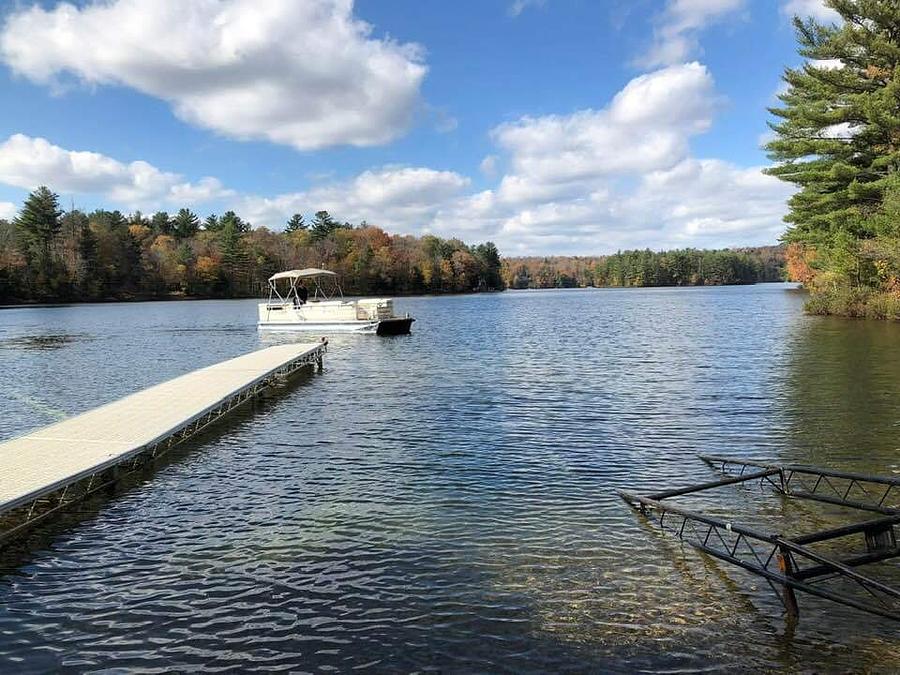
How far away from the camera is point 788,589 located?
6617mm

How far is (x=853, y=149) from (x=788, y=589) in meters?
42.1

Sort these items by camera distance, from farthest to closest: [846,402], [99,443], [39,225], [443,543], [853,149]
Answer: [39,225] → [853,149] → [846,402] → [99,443] → [443,543]

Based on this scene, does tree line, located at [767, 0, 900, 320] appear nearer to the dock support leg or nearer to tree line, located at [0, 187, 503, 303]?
the dock support leg

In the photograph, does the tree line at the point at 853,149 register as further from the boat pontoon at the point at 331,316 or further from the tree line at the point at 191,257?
the tree line at the point at 191,257

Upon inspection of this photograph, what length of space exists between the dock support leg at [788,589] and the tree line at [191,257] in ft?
399

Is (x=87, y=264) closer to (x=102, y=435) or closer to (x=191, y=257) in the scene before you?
(x=191, y=257)

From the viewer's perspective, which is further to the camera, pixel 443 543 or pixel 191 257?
pixel 191 257

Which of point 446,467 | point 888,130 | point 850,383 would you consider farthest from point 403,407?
point 888,130

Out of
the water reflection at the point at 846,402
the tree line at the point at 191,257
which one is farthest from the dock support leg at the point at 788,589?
the tree line at the point at 191,257

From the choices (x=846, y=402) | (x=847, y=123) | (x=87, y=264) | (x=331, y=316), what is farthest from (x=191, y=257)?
(x=846, y=402)

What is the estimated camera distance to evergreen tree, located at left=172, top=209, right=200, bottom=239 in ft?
496

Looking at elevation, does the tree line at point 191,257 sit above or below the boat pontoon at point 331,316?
above

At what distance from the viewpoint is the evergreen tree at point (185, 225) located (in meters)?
151

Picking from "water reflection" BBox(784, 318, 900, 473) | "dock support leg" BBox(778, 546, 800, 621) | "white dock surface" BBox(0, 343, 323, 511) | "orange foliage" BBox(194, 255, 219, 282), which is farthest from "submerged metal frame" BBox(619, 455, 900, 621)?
"orange foliage" BBox(194, 255, 219, 282)
